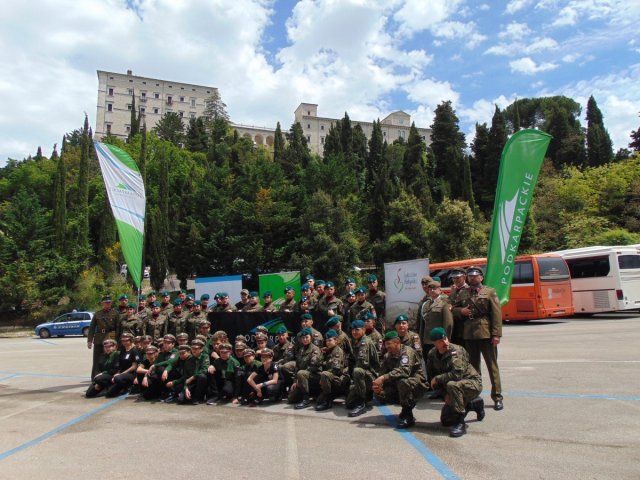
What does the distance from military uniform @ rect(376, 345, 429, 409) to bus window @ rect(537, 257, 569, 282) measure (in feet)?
46.5

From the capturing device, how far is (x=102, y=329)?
10516 mm

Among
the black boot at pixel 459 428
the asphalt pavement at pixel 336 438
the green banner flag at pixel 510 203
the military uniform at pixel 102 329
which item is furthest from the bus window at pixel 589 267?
the military uniform at pixel 102 329

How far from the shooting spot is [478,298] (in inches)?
274

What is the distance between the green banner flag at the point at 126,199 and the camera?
10.8 meters

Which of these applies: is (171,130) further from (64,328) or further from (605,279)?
(605,279)

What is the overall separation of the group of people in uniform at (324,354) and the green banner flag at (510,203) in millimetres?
687

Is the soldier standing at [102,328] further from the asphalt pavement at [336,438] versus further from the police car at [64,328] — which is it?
the police car at [64,328]

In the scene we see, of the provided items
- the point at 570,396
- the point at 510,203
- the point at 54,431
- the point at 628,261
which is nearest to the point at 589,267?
the point at 628,261

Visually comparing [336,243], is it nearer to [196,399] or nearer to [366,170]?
[196,399]

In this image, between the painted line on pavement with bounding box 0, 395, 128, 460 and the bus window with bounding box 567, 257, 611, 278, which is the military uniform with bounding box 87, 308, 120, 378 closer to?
the painted line on pavement with bounding box 0, 395, 128, 460

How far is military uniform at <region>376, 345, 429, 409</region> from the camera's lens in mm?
6223

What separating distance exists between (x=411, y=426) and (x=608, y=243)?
31378mm

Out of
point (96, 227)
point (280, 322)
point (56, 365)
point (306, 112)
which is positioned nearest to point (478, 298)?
point (280, 322)

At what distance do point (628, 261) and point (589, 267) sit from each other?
140 centimetres
